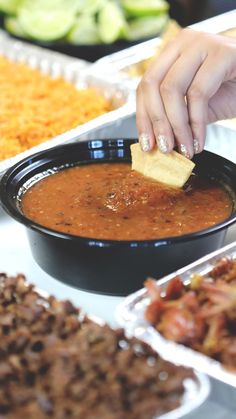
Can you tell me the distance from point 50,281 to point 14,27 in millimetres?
2030

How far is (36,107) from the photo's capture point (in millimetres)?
2750

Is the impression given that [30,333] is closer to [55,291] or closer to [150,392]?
[150,392]

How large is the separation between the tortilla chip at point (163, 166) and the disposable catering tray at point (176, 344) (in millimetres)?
285

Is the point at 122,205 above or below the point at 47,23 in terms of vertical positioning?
above

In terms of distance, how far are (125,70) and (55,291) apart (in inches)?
59.4

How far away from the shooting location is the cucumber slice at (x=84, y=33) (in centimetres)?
346

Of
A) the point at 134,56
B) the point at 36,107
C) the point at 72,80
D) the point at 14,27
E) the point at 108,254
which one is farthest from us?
the point at 14,27

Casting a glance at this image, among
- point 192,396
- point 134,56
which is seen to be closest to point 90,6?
point 134,56

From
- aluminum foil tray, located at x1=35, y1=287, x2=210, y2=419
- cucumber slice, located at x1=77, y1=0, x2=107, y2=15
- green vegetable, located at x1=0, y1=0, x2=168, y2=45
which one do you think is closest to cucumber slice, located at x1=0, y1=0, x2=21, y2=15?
green vegetable, located at x1=0, y1=0, x2=168, y2=45

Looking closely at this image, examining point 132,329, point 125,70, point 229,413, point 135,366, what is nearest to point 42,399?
point 135,366

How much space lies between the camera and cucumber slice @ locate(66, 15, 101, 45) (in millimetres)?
3457

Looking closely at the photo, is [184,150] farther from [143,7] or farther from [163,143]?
[143,7]

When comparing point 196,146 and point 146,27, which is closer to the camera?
point 196,146

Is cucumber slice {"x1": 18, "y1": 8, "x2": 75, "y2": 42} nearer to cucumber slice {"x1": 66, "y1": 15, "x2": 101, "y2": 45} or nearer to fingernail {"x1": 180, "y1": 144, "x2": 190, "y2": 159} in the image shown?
cucumber slice {"x1": 66, "y1": 15, "x2": 101, "y2": 45}
